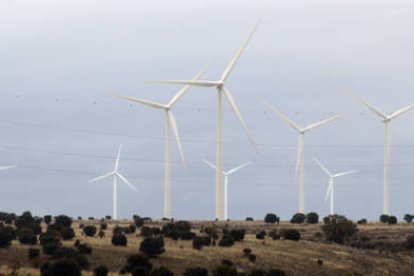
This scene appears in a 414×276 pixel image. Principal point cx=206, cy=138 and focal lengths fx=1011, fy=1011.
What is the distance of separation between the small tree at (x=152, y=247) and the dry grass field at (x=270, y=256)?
89 centimetres

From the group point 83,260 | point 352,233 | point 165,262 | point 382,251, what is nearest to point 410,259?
point 382,251

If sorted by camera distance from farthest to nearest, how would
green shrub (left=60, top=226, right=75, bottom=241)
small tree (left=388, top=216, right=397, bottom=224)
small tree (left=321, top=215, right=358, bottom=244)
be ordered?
small tree (left=388, top=216, right=397, bottom=224) → small tree (left=321, top=215, right=358, bottom=244) → green shrub (left=60, top=226, right=75, bottom=241)

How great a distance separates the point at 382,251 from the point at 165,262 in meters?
45.6

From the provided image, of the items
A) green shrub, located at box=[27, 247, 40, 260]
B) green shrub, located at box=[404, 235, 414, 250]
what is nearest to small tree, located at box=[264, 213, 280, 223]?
green shrub, located at box=[404, 235, 414, 250]

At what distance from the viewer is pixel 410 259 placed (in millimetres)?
140000

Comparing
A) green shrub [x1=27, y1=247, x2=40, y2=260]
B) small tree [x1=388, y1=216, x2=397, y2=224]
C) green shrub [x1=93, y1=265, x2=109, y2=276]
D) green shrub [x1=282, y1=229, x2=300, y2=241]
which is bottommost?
green shrub [x1=93, y1=265, x2=109, y2=276]

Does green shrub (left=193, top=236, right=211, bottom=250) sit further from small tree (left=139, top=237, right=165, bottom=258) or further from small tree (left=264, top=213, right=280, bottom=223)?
small tree (left=264, top=213, right=280, bottom=223)

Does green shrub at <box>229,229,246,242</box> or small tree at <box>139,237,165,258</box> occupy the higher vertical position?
green shrub at <box>229,229,246,242</box>

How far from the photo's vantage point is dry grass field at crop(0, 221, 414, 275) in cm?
10931

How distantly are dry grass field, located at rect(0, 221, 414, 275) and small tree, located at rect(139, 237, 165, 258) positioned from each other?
894 millimetres

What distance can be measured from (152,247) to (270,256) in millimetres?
16587

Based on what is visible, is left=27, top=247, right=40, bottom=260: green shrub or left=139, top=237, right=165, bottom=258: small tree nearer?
left=27, top=247, right=40, bottom=260: green shrub

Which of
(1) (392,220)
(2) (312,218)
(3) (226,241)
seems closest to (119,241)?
(3) (226,241)

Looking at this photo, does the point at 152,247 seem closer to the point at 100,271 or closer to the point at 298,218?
the point at 100,271
